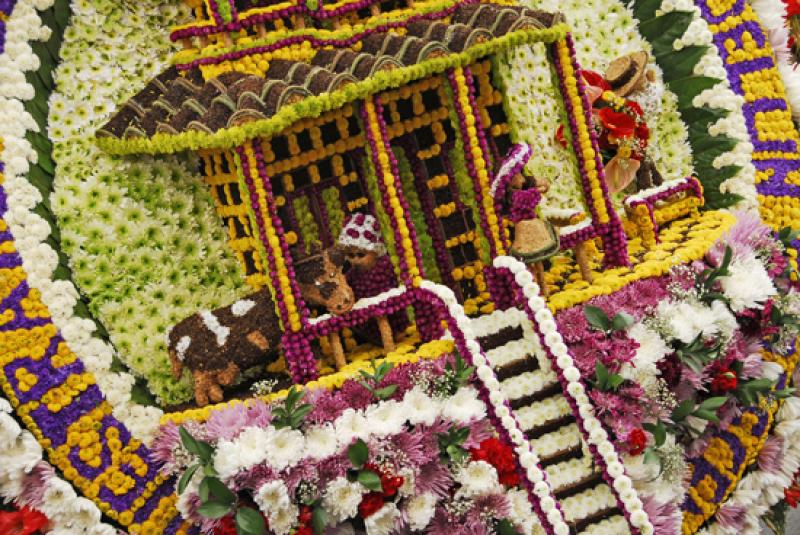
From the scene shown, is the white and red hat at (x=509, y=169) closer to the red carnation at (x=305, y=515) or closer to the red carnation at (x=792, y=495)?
the red carnation at (x=305, y=515)

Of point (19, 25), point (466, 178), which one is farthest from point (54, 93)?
point (466, 178)

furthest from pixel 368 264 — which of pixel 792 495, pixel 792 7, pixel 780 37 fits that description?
pixel 792 7

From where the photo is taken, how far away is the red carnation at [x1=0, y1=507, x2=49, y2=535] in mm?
5824

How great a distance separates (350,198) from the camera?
7117 mm

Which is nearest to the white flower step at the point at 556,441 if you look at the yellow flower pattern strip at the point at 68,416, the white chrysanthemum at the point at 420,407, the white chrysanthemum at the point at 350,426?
the white chrysanthemum at the point at 420,407

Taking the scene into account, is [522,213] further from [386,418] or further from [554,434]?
[386,418]

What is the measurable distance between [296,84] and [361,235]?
49.7 inches

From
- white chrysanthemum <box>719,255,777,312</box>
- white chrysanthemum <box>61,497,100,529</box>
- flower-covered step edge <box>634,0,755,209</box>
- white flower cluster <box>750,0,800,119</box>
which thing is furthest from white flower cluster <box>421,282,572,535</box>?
white flower cluster <box>750,0,800,119</box>

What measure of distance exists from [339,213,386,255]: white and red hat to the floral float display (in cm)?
2

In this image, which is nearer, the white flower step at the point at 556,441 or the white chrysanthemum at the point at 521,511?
the white chrysanthemum at the point at 521,511

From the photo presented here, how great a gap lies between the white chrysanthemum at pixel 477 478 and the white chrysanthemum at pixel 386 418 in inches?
20.9

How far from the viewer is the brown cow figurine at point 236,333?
6.16m

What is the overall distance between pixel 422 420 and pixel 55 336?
275 centimetres

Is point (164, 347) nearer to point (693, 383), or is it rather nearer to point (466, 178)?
point (466, 178)
